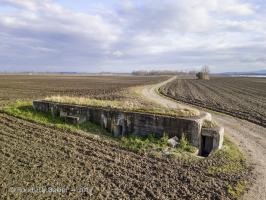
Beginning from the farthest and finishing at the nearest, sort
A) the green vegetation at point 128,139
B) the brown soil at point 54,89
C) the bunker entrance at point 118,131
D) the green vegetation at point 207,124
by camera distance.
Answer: the brown soil at point 54,89
the bunker entrance at point 118,131
the green vegetation at point 207,124
the green vegetation at point 128,139

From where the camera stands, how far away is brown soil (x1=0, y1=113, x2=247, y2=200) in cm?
978

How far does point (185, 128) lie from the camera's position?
16547 millimetres

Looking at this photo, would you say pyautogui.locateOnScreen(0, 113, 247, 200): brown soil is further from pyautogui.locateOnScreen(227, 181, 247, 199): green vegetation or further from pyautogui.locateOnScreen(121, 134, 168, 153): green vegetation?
pyautogui.locateOnScreen(121, 134, 168, 153): green vegetation

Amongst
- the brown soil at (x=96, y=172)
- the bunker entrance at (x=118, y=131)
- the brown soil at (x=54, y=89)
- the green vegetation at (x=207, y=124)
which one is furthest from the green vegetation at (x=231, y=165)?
the brown soil at (x=54, y=89)

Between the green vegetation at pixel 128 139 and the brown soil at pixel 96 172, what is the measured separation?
0.99 m

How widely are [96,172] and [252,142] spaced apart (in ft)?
32.8

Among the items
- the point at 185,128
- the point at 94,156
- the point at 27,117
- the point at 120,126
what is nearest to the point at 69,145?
the point at 94,156

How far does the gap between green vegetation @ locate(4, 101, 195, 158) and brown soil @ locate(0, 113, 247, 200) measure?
3.26ft

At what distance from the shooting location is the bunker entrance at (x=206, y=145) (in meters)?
16.2

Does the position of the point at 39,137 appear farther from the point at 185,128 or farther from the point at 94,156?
the point at 185,128

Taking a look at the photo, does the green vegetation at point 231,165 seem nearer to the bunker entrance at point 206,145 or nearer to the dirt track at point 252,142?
the dirt track at point 252,142

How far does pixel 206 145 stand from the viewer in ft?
53.8

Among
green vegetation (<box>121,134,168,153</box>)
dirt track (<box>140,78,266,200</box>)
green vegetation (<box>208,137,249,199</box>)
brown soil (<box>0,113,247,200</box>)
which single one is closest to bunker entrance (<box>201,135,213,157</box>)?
green vegetation (<box>208,137,249,199</box>)

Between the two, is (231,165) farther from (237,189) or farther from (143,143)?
(143,143)
